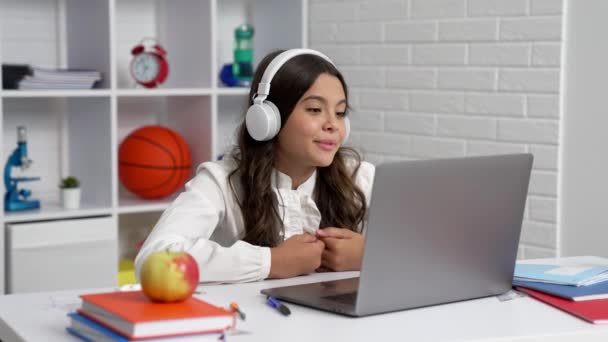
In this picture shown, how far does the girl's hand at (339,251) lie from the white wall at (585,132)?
1.30m

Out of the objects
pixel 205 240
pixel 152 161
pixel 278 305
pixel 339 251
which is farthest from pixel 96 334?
pixel 152 161

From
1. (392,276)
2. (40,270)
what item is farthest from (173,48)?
(392,276)

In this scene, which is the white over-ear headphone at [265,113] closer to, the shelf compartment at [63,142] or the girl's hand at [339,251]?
the girl's hand at [339,251]

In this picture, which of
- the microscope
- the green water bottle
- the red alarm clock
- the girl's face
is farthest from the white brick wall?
the microscope

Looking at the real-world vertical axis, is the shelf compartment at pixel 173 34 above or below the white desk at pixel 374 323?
above

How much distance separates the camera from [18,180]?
324 centimetres

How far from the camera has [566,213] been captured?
2.98 meters

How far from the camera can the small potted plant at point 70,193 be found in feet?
10.9

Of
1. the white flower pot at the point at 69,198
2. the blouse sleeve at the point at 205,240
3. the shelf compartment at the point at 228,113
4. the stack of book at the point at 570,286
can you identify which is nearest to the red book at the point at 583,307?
the stack of book at the point at 570,286

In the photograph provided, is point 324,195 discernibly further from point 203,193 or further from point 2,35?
point 2,35

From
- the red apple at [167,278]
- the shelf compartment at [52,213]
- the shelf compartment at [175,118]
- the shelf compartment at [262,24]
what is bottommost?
the shelf compartment at [52,213]

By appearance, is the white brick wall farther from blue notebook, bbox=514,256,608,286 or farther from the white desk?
the white desk

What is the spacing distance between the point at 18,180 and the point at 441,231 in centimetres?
212

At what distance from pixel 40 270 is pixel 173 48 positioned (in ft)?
3.65
